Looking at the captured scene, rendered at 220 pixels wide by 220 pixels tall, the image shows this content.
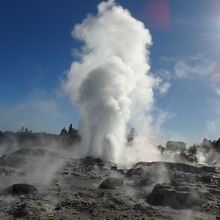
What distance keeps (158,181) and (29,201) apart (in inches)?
573

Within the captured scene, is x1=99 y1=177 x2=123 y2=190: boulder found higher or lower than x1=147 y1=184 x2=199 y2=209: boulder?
higher

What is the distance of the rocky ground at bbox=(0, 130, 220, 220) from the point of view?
23.4 m

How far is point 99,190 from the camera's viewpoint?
30.0m

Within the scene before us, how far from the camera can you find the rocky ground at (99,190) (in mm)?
23406

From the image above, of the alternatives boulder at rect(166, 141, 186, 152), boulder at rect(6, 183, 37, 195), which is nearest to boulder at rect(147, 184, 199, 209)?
boulder at rect(6, 183, 37, 195)

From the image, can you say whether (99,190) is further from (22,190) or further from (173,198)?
(173,198)

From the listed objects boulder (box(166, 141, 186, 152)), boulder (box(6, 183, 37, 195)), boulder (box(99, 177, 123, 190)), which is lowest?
boulder (box(6, 183, 37, 195))

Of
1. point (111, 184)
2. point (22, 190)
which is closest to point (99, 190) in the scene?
point (111, 184)

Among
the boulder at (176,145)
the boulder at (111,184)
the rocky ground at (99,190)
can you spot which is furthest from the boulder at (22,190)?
the boulder at (176,145)

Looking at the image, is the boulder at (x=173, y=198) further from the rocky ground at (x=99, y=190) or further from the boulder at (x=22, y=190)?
the boulder at (x=22, y=190)

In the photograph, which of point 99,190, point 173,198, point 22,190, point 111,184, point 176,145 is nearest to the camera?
point 173,198

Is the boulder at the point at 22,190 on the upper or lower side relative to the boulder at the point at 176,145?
lower

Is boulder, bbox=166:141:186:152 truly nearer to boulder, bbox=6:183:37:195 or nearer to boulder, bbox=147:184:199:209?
boulder, bbox=147:184:199:209

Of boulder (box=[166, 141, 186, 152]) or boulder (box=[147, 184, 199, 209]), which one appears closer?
boulder (box=[147, 184, 199, 209])
